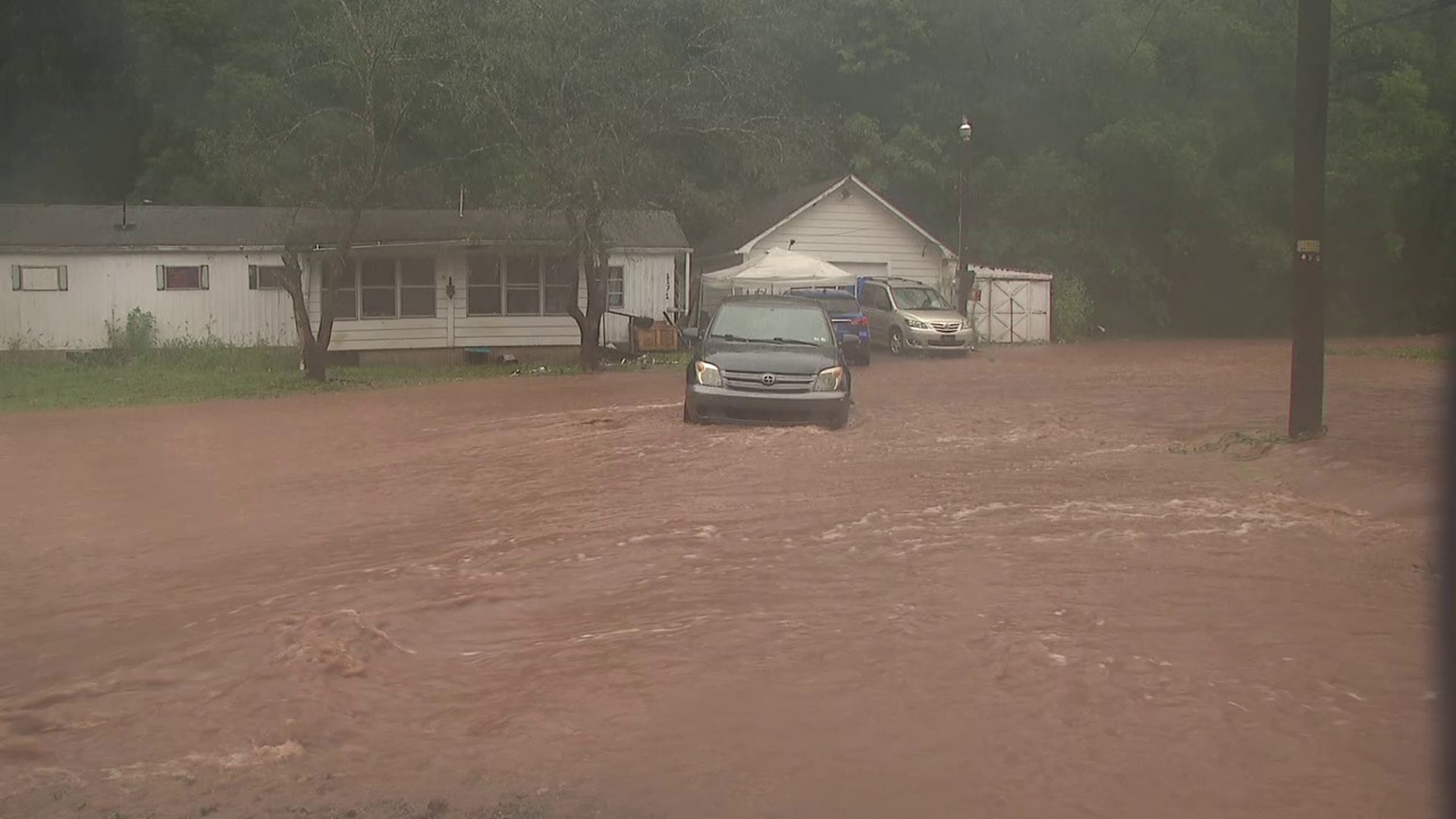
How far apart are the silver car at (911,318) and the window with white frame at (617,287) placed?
17.7ft

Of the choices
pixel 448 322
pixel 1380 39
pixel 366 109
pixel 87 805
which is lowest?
pixel 87 805

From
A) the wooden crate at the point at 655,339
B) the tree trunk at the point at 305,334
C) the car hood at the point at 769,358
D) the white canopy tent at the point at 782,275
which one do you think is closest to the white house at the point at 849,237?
the white canopy tent at the point at 782,275

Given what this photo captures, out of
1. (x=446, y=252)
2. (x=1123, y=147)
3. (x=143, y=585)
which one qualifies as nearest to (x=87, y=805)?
(x=143, y=585)

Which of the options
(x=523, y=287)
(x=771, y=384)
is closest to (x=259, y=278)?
(x=523, y=287)

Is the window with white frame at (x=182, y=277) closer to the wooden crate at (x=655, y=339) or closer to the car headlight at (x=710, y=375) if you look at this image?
the wooden crate at (x=655, y=339)

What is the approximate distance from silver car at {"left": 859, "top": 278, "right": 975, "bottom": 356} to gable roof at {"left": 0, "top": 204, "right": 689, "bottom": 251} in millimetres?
4500

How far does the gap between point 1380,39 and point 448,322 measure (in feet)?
86.1

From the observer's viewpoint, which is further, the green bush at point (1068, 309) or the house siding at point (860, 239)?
the green bush at point (1068, 309)

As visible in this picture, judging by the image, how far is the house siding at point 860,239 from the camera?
3419cm

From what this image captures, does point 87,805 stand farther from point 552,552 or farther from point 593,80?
point 593,80

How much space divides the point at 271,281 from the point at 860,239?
48.1 feet

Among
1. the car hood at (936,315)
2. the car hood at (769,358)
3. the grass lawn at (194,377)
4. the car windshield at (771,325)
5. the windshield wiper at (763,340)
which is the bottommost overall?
the grass lawn at (194,377)

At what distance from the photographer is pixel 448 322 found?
2872 cm

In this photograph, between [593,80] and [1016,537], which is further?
[593,80]
